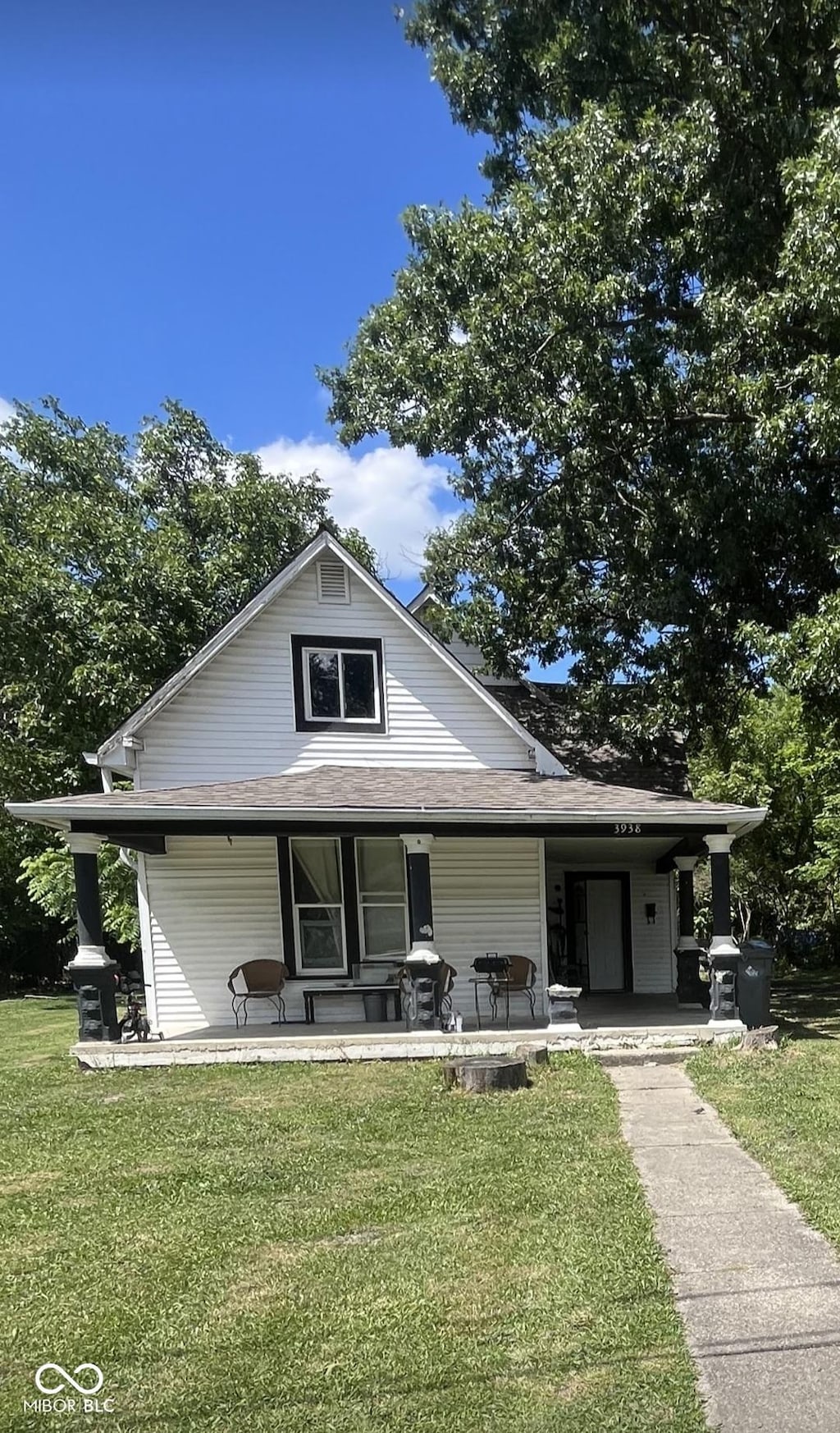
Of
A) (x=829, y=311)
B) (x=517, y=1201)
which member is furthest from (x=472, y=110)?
(x=517, y=1201)

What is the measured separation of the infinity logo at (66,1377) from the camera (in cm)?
361

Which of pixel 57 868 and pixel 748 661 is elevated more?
pixel 748 661

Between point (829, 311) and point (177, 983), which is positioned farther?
point (177, 983)

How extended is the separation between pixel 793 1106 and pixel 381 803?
558 centimetres

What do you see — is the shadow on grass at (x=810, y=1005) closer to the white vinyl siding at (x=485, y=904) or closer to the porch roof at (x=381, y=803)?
the porch roof at (x=381, y=803)

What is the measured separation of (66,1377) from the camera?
12.1ft

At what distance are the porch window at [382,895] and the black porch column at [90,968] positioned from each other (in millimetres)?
3584

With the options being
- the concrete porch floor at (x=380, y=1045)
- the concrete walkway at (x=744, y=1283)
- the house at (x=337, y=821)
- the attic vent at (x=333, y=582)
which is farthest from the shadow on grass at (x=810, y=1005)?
the attic vent at (x=333, y=582)

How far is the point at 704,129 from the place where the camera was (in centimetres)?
1185

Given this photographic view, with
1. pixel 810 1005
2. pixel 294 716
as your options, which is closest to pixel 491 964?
pixel 294 716

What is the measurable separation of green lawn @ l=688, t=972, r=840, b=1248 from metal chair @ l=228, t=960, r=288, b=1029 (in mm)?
5524

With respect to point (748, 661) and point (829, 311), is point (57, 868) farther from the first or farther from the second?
point (829, 311)

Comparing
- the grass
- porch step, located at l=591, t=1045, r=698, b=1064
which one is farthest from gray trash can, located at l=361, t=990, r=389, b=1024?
the grass

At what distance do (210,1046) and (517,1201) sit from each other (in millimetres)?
5878
